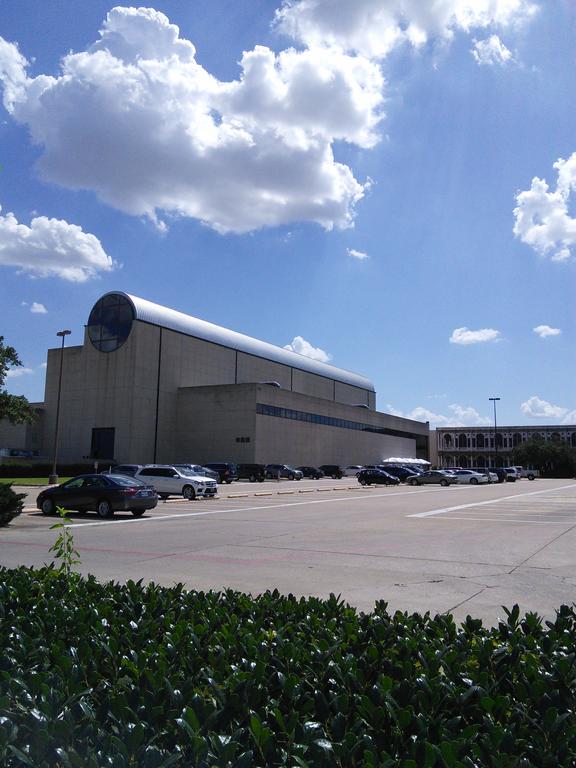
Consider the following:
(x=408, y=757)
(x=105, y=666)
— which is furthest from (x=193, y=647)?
(x=408, y=757)

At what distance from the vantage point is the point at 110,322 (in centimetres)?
7312

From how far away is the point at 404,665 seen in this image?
3568 mm

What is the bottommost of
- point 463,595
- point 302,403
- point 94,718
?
point 463,595

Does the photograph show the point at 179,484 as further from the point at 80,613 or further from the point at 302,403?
the point at 302,403

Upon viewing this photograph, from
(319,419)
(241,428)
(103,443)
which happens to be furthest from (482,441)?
(103,443)

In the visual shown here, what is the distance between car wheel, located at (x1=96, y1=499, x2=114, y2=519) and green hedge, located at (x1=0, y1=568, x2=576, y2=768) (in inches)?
713

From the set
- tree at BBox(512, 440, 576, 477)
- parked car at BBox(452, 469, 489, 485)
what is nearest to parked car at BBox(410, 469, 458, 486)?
parked car at BBox(452, 469, 489, 485)

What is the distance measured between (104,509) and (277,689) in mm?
20327

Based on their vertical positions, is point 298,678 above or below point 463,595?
above

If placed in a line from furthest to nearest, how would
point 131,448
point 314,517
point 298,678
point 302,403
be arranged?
point 302,403 < point 131,448 < point 314,517 < point 298,678

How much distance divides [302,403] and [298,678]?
78.7 m

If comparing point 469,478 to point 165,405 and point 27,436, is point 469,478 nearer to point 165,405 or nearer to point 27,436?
point 165,405

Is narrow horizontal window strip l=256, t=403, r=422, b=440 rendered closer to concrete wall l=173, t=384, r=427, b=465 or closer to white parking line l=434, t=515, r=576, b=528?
concrete wall l=173, t=384, r=427, b=465

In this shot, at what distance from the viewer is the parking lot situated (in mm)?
9422
